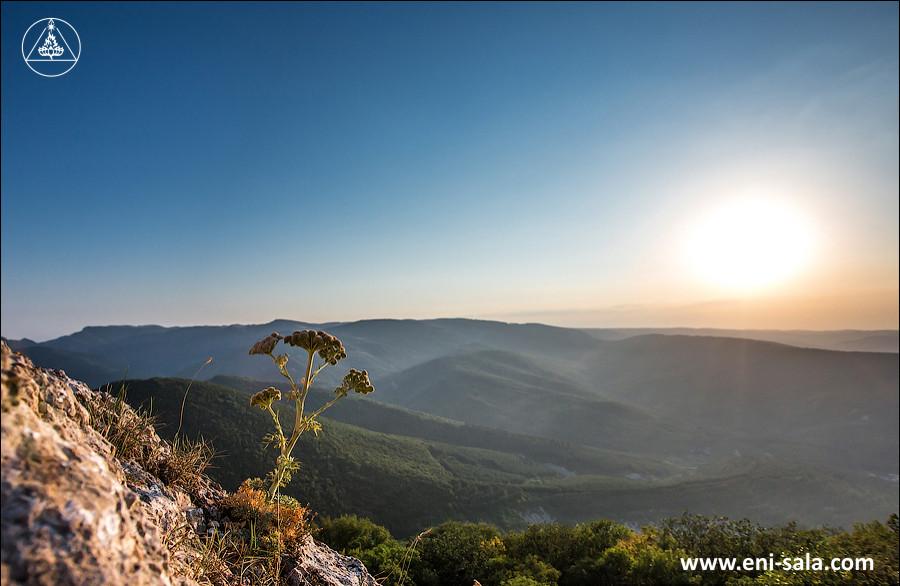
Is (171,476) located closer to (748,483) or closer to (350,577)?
(350,577)

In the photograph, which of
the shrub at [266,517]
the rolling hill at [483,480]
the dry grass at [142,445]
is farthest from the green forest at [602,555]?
the rolling hill at [483,480]

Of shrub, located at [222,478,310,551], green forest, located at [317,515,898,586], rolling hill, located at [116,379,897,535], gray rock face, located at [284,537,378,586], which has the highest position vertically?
shrub, located at [222,478,310,551]

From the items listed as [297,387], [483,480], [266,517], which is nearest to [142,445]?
[266,517]

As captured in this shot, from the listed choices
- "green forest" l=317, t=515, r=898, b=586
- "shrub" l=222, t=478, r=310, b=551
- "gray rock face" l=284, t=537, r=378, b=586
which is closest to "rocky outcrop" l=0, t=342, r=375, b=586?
"shrub" l=222, t=478, r=310, b=551

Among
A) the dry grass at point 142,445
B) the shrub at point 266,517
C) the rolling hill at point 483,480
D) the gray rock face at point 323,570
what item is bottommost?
the rolling hill at point 483,480

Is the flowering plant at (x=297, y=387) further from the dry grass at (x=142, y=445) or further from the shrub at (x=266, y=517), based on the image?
the dry grass at (x=142, y=445)

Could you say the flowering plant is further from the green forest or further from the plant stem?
the green forest

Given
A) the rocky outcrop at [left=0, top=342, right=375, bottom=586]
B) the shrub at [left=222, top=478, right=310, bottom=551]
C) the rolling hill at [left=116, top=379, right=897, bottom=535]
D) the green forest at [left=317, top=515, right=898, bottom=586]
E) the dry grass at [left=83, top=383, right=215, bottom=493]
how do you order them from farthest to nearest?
the rolling hill at [left=116, top=379, right=897, bottom=535], the green forest at [left=317, top=515, right=898, bottom=586], the shrub at [left=222, top=478, right=310, bottom=551], the dry grass at [left=83, top=383, right=215, bottom=493], the rocky outcrop at [left=0, top=342, right=375, bottom=586]

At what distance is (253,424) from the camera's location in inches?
3204

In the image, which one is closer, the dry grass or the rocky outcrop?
the rocky outcrop

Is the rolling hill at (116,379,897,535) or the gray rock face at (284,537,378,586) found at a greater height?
the gray rock face at (284,537,378,586)

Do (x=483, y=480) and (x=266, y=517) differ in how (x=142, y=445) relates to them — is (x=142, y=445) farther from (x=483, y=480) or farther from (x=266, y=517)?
(x=483, y=480)

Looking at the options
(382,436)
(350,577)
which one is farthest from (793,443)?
(350,577)

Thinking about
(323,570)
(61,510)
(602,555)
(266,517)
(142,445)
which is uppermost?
(61,510)
